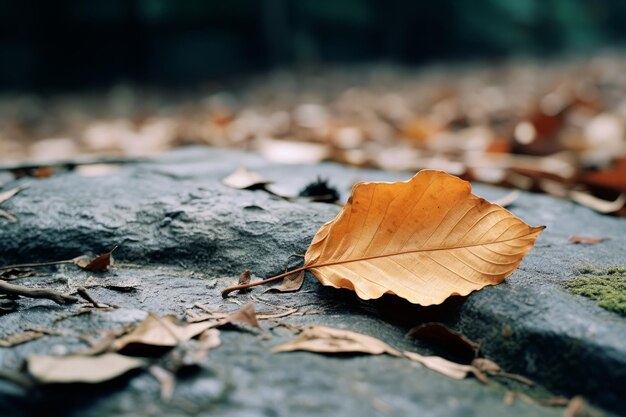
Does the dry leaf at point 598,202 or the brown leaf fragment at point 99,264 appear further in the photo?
the dry leaf at point 598,202

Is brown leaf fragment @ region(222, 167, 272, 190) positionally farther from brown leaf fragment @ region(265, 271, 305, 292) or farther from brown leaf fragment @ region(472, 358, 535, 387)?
brown leaf fragment @ region(472, 358, 535, 387)

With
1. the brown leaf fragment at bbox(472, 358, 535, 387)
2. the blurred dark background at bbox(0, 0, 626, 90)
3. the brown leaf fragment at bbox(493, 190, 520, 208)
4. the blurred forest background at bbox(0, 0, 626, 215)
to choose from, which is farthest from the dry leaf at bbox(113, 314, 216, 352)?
the blurred dark background at bbox(0, 0, 626, 90)

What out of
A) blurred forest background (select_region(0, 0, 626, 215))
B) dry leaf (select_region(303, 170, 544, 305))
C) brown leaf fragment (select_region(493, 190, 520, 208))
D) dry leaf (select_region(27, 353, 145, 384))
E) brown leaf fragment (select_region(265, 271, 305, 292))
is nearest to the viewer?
dry leaf (select_region(27, 353, 145, 384))

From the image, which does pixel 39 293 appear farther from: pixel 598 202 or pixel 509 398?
pixel 598 202

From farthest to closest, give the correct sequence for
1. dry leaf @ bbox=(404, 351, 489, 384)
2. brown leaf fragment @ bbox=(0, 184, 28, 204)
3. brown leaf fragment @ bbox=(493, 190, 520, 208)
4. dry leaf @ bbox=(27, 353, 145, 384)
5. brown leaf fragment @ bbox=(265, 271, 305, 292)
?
brown leaf fragment @ bbox=(493, 190, 520, 208), brown leaf fragment @ bbox=(0, 184, 28, 204), brown leaf fragment @ bbox=(265, 271, 305, 292), dry leaf @ bbox=(404, 351, 489, 384), dry leaf @ bbox=(27, 353, 145, 384)

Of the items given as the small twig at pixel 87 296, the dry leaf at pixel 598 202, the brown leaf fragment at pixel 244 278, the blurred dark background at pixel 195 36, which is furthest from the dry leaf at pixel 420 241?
the blurred dark background at pixel 195 36

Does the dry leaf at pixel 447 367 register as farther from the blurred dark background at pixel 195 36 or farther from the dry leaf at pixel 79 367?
the blurred dark background at pixel 195 36
